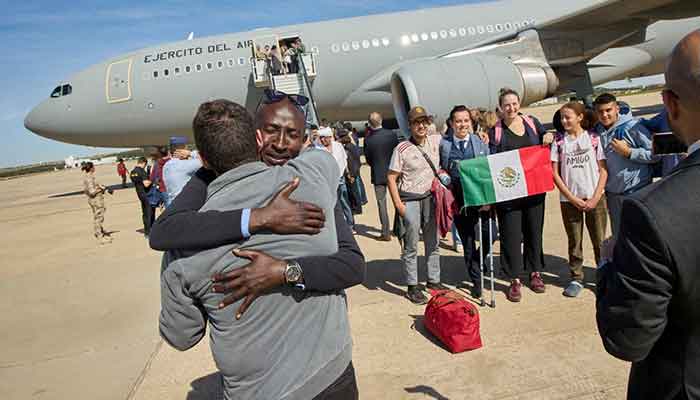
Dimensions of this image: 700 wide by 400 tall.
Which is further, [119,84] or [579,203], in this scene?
[119,84]

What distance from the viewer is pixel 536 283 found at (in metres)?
4.42

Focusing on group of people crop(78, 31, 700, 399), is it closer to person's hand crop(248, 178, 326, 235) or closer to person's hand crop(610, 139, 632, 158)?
person's hand crop(248, 178, 326, 235)

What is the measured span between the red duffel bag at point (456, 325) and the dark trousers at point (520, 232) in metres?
1.00

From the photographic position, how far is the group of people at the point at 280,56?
1258 cm

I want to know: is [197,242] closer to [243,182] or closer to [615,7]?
[243,182]

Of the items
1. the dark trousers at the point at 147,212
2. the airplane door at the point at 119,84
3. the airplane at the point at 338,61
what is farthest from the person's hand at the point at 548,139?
the airplane door at the point at 119,84

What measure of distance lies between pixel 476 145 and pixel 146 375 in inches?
143

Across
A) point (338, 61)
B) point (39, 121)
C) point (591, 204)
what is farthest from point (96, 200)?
point (591, 204)

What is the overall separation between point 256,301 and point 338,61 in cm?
1240

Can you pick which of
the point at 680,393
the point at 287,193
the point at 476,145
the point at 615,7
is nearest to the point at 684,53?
the point at 680,393

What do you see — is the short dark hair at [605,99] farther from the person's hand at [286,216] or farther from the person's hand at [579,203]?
the person's hand at [286,216]

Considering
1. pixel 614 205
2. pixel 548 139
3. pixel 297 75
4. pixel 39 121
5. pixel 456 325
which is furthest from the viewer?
pixel 39 121

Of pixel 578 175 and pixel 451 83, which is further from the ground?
pixel 451 83

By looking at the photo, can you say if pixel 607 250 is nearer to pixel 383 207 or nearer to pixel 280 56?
pixel 383 207
